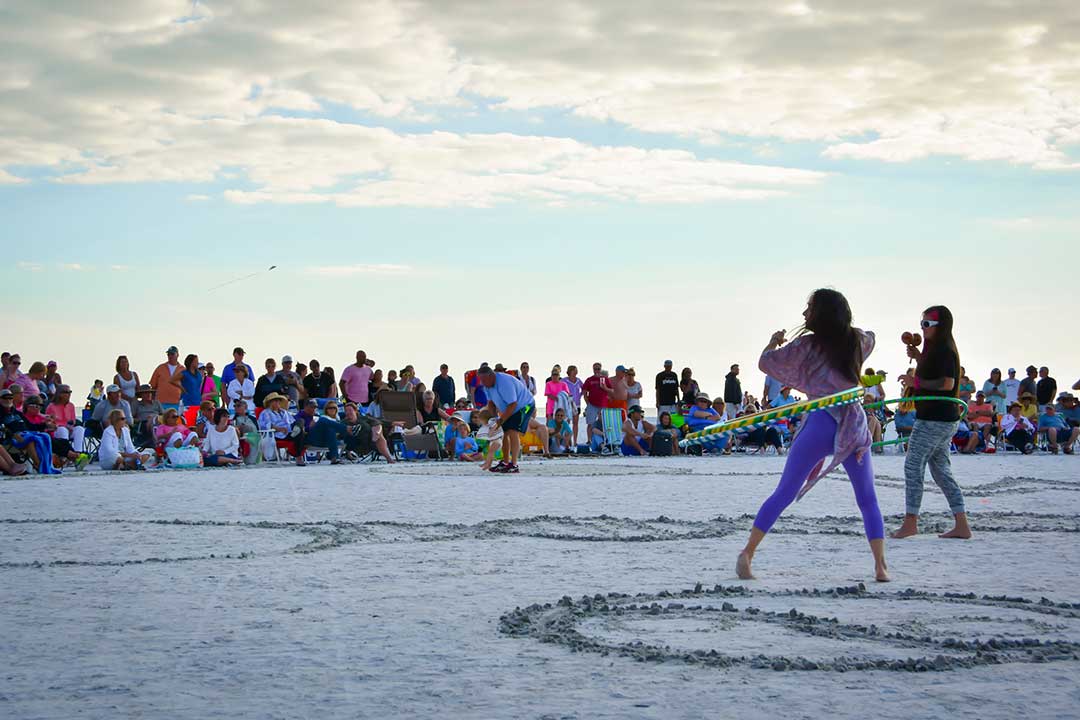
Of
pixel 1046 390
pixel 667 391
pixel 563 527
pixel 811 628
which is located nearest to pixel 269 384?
pixel 667 391

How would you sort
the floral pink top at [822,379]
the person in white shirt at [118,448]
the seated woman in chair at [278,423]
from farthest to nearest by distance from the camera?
the seated woman in chair at [278,423] < the person in white shirt at [118,448] < the floral pink top at [822,379]

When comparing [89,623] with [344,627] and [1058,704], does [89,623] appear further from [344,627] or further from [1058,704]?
[1058,704]

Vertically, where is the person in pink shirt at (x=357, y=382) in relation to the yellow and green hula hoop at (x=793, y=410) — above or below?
above

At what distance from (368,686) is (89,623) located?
89.1 inches

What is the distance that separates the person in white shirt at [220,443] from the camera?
25312 mm

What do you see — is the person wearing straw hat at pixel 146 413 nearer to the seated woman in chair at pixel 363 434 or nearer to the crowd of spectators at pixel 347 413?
the crowd of spectators at pixel 347 413

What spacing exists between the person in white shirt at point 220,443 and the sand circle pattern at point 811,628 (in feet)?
60.9

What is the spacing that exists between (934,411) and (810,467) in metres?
3.24

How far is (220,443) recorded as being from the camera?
2544 centimetres

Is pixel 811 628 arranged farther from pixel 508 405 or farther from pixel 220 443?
pixel 220 443

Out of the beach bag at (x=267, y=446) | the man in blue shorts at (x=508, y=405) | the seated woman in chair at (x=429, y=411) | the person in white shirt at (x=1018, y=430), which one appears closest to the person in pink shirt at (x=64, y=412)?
the beach bag at (x=267, y=446)

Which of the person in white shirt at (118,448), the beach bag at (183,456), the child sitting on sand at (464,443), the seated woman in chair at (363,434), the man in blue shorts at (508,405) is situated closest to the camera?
the man in blue shorts at (508,405)

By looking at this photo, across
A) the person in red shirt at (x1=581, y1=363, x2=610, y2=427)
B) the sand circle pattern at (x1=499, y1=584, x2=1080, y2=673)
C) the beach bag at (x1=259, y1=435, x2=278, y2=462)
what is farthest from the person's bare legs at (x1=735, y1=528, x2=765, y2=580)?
the person in red shirt at (x1=581, y1=363, x2=610, y2=427)

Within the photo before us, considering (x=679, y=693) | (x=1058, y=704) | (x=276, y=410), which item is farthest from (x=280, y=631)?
(x=276, y=410)
